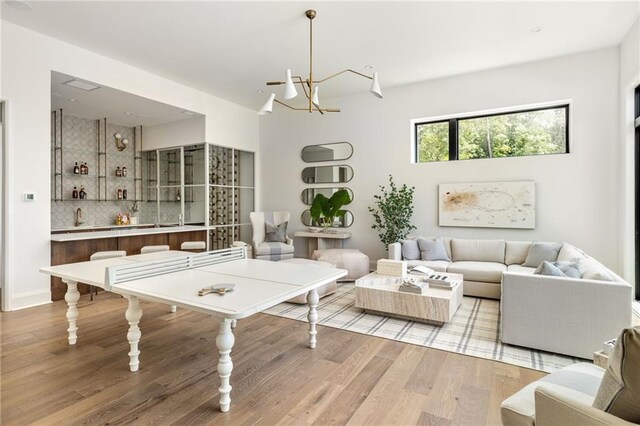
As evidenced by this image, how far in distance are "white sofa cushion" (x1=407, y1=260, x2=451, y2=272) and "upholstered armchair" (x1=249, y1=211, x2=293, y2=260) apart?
216 centimetres

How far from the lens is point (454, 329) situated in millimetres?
3180

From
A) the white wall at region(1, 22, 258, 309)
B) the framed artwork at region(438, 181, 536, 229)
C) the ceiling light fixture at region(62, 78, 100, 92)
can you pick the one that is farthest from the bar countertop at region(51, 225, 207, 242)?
the framed artwork at region(438, 181, 536, 229)

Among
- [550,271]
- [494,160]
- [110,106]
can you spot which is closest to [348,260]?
[494,160]

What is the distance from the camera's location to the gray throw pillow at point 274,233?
6066mm

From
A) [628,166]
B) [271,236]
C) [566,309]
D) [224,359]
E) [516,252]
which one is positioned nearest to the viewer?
[224,359]

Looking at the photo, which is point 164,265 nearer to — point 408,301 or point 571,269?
point 408,301

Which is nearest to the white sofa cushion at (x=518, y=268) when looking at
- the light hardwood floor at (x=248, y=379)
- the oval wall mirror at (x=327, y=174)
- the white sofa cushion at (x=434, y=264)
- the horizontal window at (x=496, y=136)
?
the white sofa cushion at (x=434, y=264)

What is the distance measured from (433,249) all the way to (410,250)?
32 cm

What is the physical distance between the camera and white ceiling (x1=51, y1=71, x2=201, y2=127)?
188 inches

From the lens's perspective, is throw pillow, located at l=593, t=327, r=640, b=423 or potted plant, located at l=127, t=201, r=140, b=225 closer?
throw pillow, located at l=593, t=327, r=640, b=423

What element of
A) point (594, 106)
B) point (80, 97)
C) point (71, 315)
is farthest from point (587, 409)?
point (80, 97)

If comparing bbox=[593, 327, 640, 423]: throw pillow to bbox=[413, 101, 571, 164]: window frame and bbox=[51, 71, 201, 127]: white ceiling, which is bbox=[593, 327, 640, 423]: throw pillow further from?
bbox=[51, 71, 201, 127]: white ceiling

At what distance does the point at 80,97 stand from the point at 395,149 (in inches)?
198

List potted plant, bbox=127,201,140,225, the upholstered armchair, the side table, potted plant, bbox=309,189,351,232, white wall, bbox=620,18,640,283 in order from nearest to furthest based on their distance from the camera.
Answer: white wall, bbox=620,18,640,283, the upholstered armchair, potted plant, bbox=309,189,351,232, the side table, potted plant, bbox=127,201,140,225
